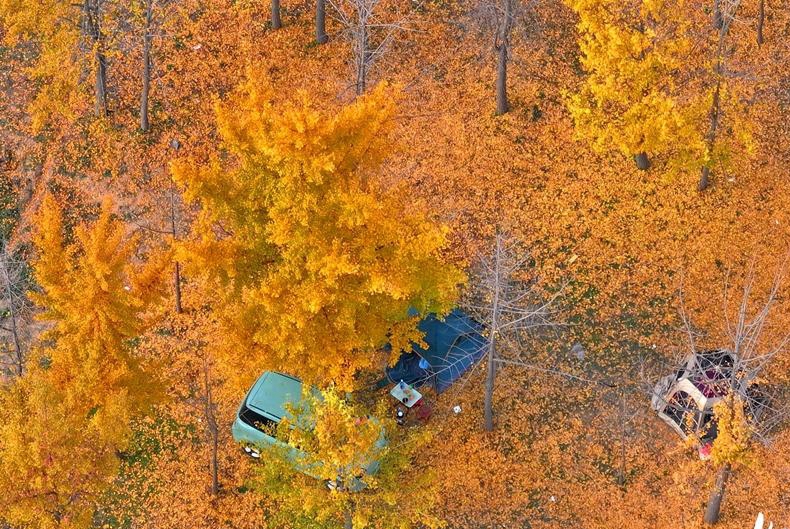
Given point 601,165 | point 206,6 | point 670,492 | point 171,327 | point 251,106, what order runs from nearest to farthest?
point 251,106 → point 670,492 → point 171,327 → point 601,165 → point 206,6

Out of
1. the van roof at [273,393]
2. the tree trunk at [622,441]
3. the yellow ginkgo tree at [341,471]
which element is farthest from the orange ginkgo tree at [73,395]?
the tree trunk at [622,441]

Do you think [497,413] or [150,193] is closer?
[497,413]

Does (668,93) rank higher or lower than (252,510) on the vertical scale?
higher

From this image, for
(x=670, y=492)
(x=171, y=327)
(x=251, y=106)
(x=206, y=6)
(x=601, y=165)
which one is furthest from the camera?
(x=206, y=6)

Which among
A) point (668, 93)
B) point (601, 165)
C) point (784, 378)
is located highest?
point (668, 93)

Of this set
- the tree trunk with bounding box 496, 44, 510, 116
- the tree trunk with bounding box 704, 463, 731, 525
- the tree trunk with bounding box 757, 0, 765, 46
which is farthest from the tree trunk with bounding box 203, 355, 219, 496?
the tree trunk with bounding box 757, 0, 765, 46

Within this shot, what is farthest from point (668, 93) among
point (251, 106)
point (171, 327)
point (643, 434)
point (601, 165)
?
point (171, 327)

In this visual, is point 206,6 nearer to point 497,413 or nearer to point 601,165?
point 601,165

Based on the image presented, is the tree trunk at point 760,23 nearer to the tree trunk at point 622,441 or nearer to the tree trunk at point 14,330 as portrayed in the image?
the tree trunk at point 622,441
